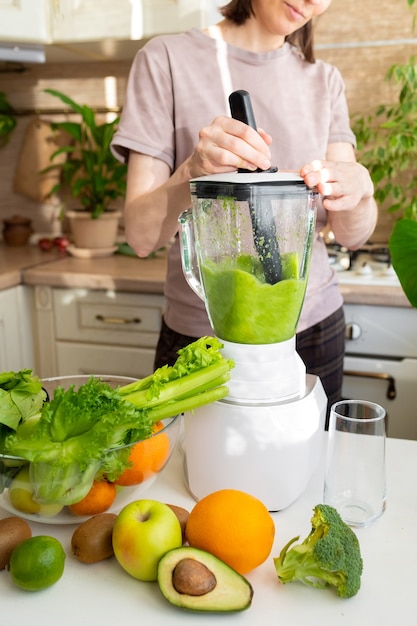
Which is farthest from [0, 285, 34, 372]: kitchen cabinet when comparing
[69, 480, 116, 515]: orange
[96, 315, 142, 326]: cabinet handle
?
[69, 480, 116, 515]: orange

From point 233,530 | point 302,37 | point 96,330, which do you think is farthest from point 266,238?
point 96,330

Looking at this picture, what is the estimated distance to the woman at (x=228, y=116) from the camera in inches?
42.6

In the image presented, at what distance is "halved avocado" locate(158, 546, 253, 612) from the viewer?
21.9 inches

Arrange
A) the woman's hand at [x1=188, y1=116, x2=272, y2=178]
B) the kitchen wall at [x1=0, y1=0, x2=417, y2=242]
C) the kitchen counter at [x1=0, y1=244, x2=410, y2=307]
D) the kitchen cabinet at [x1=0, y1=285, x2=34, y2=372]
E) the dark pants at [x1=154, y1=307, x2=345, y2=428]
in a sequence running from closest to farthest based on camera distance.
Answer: the woman's hand at [x1=188, y1=116, x2=272, y2=178]
the dark pants at [x1=154, y1=307, x2=345, y2=428]
the kitchen counter at [x1=0, y1=244, x2=410, y2=307]
the kitchen cabinet at [x1=0, y1=285, x2=34, y2=372]
the kitchen wall at [x1=0, y1=0, x2=417, y2=242]

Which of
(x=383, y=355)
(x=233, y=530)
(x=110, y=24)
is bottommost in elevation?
(x=383, y=355)

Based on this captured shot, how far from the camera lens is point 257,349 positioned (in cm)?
74

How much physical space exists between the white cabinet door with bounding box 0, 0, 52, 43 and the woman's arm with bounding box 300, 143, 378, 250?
3.78 ft

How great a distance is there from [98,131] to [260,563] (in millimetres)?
1822

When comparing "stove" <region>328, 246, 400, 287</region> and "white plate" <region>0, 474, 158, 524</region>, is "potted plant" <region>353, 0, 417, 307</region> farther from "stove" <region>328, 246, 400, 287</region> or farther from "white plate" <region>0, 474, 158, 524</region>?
"white plate" <region>0, 474, 158, 524</region>

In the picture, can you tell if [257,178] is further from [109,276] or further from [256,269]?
[109,276]

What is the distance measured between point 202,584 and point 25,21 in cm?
183

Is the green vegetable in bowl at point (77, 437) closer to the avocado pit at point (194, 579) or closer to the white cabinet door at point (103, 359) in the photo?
the avocado pit at point (194, 579)

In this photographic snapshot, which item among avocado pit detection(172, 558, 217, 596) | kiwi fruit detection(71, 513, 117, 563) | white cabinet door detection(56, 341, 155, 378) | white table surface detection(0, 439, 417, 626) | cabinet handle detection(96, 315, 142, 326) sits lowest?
white cabinet door detection(56, 341, 155, 378)

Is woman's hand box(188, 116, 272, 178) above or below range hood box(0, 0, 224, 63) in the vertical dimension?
below
